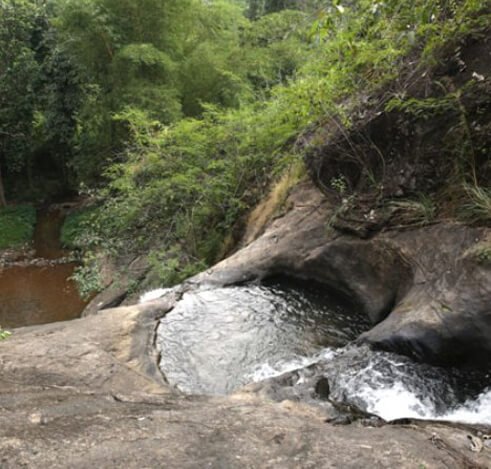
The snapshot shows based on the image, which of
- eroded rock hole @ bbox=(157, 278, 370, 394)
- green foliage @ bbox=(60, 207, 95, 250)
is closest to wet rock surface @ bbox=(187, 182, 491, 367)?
eroded rock hole @ bbox=(157, 278, 370, 394)

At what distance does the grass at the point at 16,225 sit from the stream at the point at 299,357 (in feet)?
43.9

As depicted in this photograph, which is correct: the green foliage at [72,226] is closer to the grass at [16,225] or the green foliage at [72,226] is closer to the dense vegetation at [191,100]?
the dense vegetation at [191,100]

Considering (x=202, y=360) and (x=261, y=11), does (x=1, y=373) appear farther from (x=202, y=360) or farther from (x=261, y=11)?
(x=261, y=11)

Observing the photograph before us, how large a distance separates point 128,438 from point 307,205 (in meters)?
5.46

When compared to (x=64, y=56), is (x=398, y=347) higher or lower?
lower

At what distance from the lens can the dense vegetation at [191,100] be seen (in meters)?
5.52

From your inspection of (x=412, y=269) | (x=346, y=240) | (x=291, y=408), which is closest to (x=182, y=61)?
(x=346, y=240)

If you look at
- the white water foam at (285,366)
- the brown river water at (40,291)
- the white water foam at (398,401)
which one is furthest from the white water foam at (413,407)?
the brown river water at (40,291)

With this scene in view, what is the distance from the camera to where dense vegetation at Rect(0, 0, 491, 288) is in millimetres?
5516

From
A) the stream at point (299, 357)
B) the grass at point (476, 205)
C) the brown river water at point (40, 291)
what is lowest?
the brown river water at point (40, 291)

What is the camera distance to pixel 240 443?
302 centimetres

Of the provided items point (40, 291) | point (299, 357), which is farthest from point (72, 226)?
point (299, 357)

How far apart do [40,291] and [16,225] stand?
6299 millimetres

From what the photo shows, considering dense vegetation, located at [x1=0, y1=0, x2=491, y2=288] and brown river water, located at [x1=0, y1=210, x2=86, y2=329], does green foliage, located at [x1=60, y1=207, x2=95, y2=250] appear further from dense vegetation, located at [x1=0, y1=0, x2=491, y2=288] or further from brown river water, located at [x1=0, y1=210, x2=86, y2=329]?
brown river water, located at [x1=0, y1=210, x2=86, y2=329]
